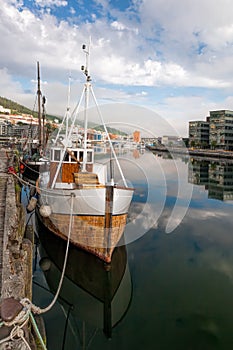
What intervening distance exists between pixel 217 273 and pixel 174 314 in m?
3.56

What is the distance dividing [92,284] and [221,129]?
99.8 metres

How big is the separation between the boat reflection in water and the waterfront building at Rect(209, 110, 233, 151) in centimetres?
9679

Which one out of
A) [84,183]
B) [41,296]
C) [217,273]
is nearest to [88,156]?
[84,183]

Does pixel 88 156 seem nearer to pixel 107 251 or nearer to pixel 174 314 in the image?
pixel 107 251

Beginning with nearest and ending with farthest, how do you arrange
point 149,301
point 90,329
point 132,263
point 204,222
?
point 90,329 → point 149,301 → point 132,263 → point 204,222

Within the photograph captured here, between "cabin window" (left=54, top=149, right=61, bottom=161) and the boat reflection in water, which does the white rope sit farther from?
"cabin window" (left=54, top=149, right=61, bottom=161)

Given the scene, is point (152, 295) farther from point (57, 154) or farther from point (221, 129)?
point (221, 129)

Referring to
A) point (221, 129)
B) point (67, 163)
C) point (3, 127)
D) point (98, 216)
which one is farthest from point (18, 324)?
point (3, 127)

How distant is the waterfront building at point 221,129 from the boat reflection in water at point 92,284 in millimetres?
96788

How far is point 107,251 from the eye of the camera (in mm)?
10477

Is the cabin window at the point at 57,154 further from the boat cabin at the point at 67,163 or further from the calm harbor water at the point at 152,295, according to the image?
the calm harbor water at the point at 152,295

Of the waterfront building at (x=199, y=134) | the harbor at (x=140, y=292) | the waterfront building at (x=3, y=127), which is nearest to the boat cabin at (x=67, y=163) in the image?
the harbor at (x=140, y=292)

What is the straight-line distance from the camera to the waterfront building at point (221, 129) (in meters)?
97.7

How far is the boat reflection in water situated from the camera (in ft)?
27.7
